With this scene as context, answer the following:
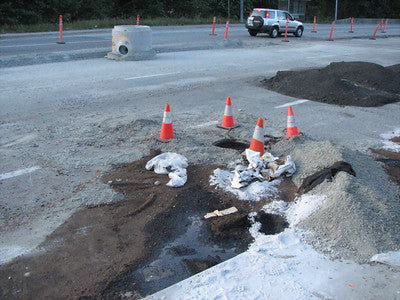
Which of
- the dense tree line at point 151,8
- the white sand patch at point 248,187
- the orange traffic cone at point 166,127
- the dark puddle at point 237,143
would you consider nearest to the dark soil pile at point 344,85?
the dark puddle at point 237,143

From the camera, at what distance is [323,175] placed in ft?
17.0

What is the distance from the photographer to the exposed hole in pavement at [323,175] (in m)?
5.12

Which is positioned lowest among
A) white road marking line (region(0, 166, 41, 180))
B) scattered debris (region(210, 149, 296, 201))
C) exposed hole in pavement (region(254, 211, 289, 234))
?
exposed hole in pavement (region(254, 211, 289, 234))

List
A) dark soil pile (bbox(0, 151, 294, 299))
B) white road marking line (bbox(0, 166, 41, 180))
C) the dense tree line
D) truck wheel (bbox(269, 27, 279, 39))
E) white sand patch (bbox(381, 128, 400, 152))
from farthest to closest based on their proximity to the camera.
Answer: the dense tree line
truck wheel (bbox(269, 27, 279, 39))
white sand patch (bbox(381, 128, 400, 152))
white road marking line (bbox(0, 166, 41, 180))
dark soil pile (bbox(0, 151, 294, 299))

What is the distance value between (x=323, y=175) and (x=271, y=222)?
3.43 ft

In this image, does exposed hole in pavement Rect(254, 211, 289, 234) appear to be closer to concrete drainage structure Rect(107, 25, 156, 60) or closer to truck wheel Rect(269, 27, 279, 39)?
concrete drainage structure Rect(107, 25, 156, 60)

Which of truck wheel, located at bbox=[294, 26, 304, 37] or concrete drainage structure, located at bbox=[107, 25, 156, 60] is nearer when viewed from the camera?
concrete drainage structure, located at bbox=[107, 25, 156, 60]

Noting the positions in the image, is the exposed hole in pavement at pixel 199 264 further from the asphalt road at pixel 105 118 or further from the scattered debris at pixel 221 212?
the asphalt road at pixel 105 118

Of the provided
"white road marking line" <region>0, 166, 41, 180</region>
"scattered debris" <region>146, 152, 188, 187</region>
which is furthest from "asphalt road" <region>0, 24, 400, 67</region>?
"scattered debris" <region>146, 152, 188, 187</region>

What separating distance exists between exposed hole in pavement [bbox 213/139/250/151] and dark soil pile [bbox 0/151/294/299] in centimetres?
Answer: 114

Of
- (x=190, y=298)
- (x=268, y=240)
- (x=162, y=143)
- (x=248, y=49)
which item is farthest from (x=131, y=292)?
(x=248, y=49)

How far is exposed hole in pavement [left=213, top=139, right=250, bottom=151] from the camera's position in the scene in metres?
6.78

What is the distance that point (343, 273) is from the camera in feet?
11.9

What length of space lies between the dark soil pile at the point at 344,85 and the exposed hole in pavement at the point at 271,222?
6.07m
